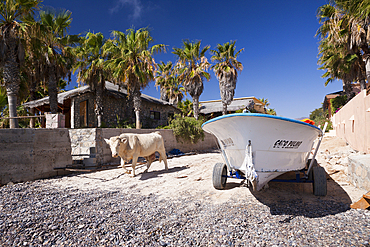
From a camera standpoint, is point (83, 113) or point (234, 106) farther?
point (234, 106)

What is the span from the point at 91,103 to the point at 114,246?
51.9ft

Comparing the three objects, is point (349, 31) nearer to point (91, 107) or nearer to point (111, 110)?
point (111, 110)

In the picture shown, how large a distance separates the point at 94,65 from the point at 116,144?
1147 centimetres

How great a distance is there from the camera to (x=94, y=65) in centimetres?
1534

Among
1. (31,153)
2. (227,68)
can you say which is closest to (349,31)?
(227,68)

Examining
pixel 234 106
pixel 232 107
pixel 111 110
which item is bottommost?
pixel 111 110

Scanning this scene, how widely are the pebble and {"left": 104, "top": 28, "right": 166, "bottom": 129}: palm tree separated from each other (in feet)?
35.1

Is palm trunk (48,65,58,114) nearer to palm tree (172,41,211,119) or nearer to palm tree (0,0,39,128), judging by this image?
palm tree (0,0,39,128)

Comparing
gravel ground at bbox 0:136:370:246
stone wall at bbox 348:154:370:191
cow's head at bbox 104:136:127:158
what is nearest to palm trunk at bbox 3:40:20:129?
gravel ground at bbox 0:136:370:246

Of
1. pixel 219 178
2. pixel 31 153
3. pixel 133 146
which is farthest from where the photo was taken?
pixel 133 146

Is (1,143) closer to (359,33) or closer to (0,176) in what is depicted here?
(0,176)

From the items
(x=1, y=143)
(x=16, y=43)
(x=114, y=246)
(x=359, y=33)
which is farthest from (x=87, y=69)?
(x=359, y=33)

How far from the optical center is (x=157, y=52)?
49.5 ft

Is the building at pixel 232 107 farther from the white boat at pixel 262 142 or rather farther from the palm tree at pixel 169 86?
the white boat at pixel 262 142
